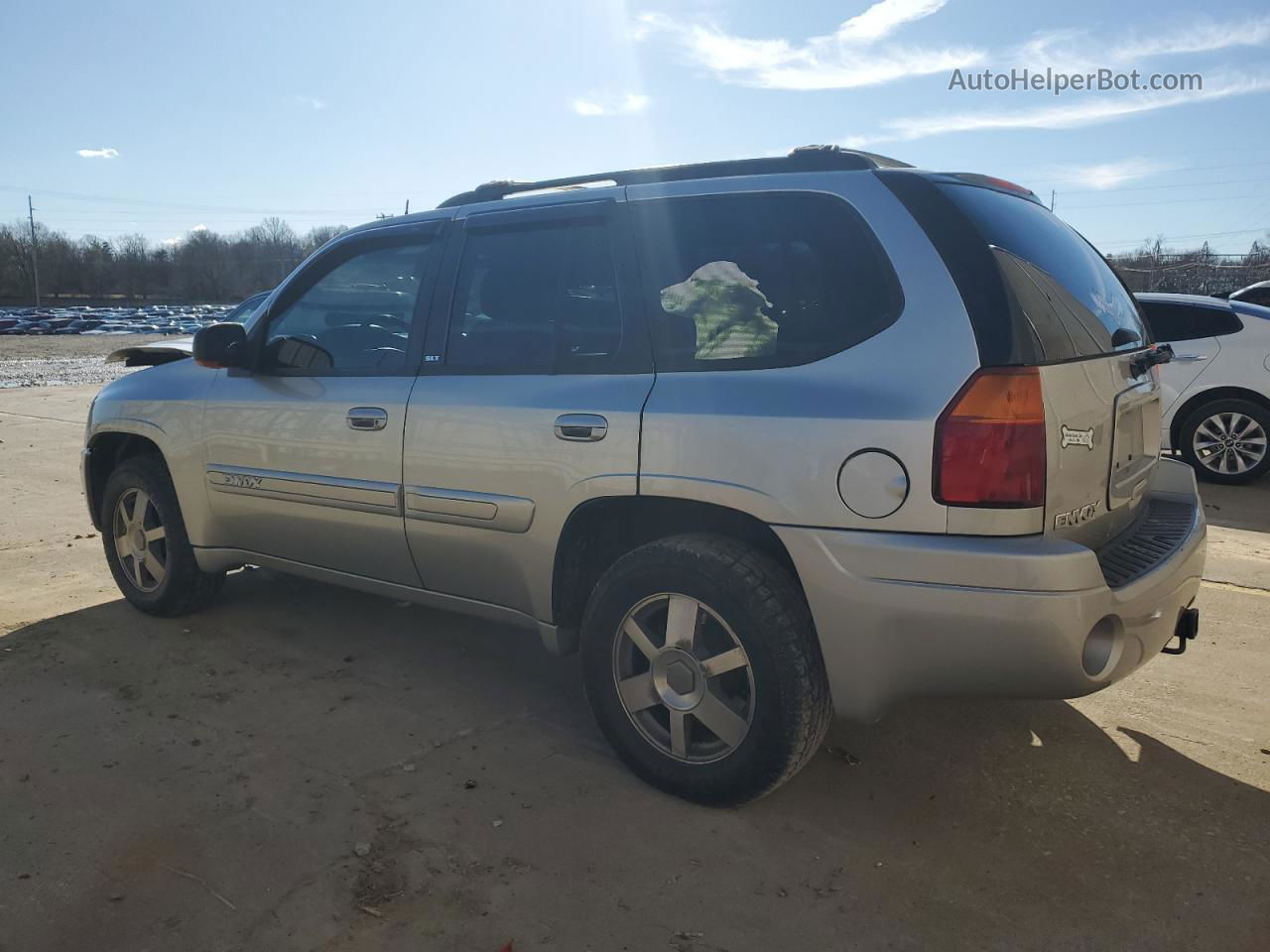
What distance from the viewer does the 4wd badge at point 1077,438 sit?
264cm

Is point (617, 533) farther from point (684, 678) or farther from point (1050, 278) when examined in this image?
point (1050, 278)

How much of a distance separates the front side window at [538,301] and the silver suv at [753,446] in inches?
0.4

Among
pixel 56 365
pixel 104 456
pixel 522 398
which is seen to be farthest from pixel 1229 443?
pixel 56 365

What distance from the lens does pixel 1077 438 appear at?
2.69m

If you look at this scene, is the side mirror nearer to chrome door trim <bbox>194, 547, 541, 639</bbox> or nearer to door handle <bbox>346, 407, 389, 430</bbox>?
door handle <bbox>346, 407, 389, 430</bbox>

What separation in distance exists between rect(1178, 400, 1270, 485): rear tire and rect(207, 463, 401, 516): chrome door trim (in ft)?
22.7

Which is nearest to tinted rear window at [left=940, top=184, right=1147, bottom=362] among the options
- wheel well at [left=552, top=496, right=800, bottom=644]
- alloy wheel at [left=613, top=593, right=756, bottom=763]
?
wheel well at [left=552, top=496, right=800, bottom=644]

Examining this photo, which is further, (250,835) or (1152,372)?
(1152,372)

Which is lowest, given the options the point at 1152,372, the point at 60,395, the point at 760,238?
the point at 60,395

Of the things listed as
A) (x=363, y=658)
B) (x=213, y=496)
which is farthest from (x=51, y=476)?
(x=363, y=658)

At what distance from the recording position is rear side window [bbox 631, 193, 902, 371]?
2.78 meters

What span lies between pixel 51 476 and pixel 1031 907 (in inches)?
340

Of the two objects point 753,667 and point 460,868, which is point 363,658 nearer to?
point 460,868

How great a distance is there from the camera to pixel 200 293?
12194cm
